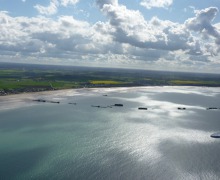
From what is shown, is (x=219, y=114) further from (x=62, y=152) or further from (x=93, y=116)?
(x=62, y=152)

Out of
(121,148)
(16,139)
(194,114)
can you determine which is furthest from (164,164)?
(194,114)

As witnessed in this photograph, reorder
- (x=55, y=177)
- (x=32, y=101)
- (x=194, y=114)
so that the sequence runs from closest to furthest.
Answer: (x=55, y=177) < (x=194, y=114) < (x=32, y=101)

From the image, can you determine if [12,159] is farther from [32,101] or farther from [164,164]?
[32,101]

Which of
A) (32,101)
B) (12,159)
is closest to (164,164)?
(12,159)

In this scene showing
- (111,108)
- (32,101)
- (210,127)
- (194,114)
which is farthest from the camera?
(32,101)

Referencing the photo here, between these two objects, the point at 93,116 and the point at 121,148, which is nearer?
the point at 121,148

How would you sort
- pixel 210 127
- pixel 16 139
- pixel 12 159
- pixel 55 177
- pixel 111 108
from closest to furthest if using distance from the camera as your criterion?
pixel 55 177
pixel 12 159
pixel 16 139
pixel 210 127
pixel 111 108
